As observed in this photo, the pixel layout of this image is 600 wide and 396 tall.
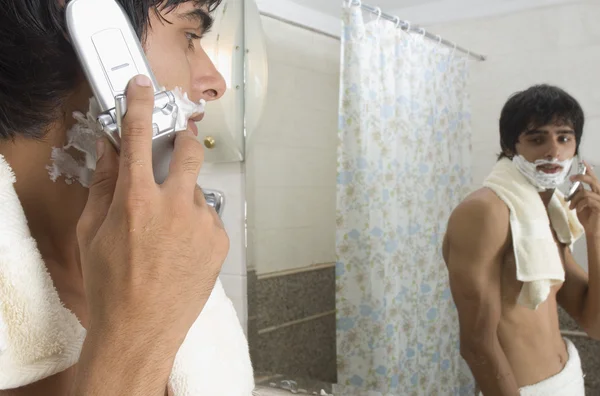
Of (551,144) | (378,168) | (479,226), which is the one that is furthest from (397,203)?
(551,144)

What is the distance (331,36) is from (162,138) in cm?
76

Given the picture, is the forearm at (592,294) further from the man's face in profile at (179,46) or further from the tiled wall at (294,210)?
the man's face in profile at (179,46)

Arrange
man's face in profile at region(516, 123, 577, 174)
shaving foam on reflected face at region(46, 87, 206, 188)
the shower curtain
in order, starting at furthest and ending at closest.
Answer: the shower curtain
man's face in profile at region(516, 123, 577, 174)
shaving foam on reflected face at region(46, 87, 206, 188)

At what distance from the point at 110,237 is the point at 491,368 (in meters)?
0.68

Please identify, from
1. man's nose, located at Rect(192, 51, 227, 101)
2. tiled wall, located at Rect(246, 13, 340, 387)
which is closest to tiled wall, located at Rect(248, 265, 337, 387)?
tiled wall, located at Rect(246, 13, 340, 387)

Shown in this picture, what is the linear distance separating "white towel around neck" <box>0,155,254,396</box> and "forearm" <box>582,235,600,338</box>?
58 centimetres

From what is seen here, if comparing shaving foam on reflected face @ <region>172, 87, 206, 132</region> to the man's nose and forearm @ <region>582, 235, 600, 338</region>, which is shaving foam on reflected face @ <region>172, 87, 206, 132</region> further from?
forearm @ <region>582, 235, 600, 338</region>

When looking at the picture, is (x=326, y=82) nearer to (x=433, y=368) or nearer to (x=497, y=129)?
(x=497, y=129)

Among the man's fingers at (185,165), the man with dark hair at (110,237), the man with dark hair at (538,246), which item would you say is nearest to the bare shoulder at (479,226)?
the man with dark hair at (538,246)

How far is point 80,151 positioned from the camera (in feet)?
1.79

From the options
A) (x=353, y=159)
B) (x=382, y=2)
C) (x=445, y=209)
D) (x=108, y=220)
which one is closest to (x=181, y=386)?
(x=108, y=220)

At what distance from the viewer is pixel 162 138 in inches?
17.9

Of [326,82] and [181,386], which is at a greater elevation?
Result: [326,82]

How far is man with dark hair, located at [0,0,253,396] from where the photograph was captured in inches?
15.8
